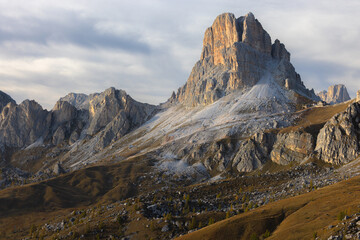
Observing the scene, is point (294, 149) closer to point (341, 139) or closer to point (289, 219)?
point (341, 139)

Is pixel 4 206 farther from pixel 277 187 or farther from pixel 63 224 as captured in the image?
pixel 277 187

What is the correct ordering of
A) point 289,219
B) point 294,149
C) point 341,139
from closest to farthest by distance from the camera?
point 289,219 → point 341,139 → point 294,149

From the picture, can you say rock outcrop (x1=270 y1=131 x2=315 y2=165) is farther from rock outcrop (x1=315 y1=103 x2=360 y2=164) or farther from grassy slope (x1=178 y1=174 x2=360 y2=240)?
grassy slope (x1=178 y1=174 x2=360 y2=240)

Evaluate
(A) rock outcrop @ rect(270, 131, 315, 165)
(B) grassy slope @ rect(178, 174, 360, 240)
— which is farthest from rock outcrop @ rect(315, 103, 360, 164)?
(B) grassy slope @ rect(178, 174, 360, 240)

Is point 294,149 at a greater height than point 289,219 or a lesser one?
greater

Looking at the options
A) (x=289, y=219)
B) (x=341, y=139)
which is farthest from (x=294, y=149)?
(x=289, y=219)

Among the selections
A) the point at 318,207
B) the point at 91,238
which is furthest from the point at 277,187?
the point at 91,238

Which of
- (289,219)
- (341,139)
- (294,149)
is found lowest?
(289,219)
